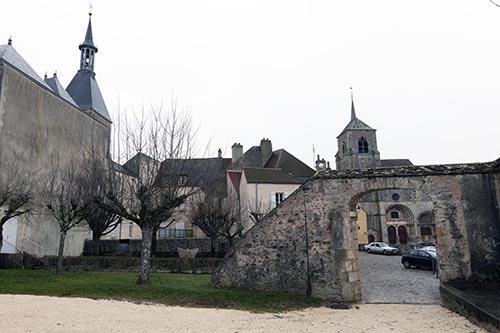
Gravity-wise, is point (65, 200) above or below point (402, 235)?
above

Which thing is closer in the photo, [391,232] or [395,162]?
[391,232]

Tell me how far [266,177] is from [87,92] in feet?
56.6

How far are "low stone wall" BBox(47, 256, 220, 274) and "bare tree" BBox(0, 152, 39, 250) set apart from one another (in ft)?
8.76

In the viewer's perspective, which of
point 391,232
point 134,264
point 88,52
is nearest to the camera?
point 134,264

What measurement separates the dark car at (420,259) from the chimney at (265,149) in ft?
63.2

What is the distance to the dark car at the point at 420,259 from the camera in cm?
1517

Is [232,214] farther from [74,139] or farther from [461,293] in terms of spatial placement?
[461,293]

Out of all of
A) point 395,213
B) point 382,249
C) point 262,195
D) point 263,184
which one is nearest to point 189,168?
point 262,195

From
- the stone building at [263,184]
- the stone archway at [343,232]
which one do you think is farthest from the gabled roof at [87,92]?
the stone archway at [343,232]

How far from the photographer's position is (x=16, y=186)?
13984mm

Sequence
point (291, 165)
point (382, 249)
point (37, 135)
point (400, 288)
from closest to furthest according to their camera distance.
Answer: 1. point (400, 288)
2. point (37, 135)
3. point (382, 249)
4. point (291, 165)

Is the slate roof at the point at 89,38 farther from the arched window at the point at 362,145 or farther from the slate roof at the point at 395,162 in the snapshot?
the slate roof at the point at 395,162

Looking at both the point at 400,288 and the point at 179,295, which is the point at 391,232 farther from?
the point at 179,295

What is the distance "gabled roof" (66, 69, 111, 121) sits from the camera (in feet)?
96.3
